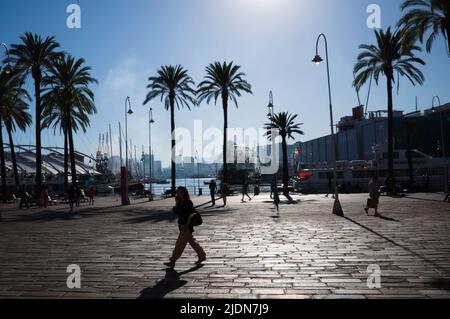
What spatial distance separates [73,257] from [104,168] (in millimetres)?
99714

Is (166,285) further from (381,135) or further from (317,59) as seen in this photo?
(381,135)

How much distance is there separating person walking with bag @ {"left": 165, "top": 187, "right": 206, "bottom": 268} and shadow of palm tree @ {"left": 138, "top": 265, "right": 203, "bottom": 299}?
57 cm

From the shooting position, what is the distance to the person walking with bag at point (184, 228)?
8445 mm

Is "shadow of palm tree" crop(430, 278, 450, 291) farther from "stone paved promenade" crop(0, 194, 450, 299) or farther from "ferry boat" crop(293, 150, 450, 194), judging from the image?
"ferry boat" crop(293, 150, 450, 194)

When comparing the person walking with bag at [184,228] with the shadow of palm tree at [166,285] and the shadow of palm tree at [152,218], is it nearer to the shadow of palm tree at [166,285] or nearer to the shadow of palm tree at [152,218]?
the shadow of palm tree at [166,285]

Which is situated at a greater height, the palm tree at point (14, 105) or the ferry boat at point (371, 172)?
the palm tree at point (14, 105)

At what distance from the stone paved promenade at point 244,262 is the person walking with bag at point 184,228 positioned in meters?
0.28

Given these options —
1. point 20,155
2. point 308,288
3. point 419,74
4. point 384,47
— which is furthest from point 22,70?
point 20,155

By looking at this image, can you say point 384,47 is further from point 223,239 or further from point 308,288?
point 308,288

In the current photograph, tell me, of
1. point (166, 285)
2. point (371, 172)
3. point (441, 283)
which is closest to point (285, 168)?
point (371, 172)

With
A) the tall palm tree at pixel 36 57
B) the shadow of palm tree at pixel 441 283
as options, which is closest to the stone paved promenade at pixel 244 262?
the shadow of palm tree at pixel 441 283

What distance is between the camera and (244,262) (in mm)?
8312

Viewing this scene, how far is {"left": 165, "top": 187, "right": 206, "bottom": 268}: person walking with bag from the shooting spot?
845 centimetres

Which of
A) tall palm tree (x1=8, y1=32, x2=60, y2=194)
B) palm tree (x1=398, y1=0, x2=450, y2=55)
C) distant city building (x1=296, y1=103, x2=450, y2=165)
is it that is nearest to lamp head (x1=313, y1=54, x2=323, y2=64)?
palm tree (x1=398, y1=0, x2=450, y2=55)
